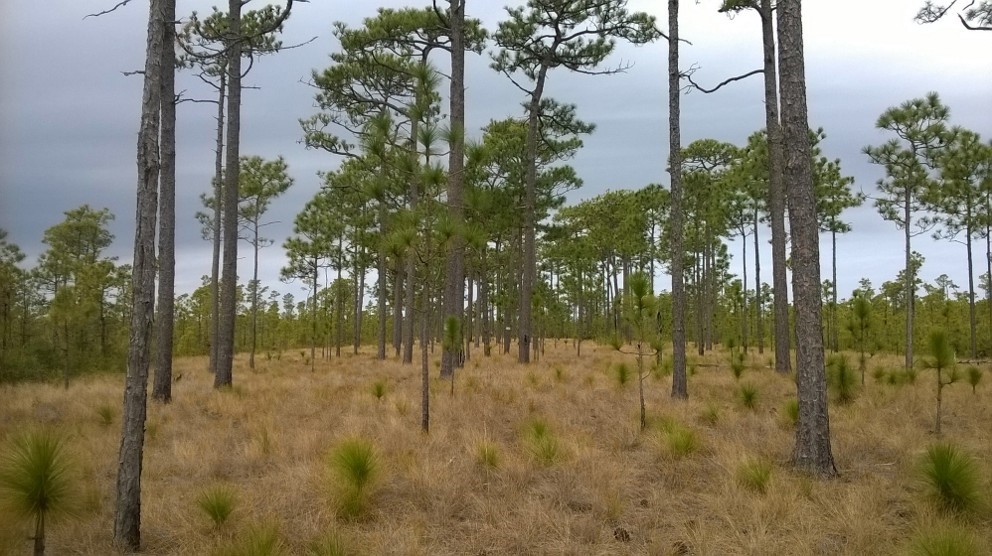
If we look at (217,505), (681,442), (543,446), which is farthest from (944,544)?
(217,505)

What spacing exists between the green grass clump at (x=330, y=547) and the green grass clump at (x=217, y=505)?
0.84 meters

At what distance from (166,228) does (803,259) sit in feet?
33.9

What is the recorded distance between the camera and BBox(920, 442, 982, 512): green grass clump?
14.5 feet

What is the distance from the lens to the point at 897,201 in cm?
1820

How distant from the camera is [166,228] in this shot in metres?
10.2

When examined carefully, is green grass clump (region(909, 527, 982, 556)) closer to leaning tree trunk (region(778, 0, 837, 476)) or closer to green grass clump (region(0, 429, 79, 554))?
leaning tree trunk (region(778, 0, 837, 476))

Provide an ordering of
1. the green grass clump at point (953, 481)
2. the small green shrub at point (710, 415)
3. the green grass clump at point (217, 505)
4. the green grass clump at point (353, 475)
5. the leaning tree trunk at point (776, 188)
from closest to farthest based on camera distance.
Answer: the green grass clump at point (217, 505) → the green grass clump at point (953, 481) → the green grass clump at point (353, 475) → the small green shrub at point (710, 415) → the leaning tree trunk at point (776, 188)

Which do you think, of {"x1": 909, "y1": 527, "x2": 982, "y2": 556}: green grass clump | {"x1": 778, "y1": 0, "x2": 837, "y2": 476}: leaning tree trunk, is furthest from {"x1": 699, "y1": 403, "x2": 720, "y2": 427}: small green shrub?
{"x1": 909, "y1": 527, "x2": 982, "y2": 556}: green grass clump

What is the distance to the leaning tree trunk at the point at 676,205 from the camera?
393 inches

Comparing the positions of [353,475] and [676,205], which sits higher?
[676,205]

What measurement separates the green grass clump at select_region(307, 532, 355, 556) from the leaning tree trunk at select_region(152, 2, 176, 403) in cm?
782

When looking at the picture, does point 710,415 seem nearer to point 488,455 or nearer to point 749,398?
point 749,398

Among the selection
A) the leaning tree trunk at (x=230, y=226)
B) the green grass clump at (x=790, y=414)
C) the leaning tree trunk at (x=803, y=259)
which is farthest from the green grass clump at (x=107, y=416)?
the green grass clump at (x=790, y=414)

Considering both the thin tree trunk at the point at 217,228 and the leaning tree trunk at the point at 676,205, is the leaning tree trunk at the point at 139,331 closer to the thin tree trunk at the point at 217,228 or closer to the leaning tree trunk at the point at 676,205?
the leaning tree trunk at the point at 676,205
